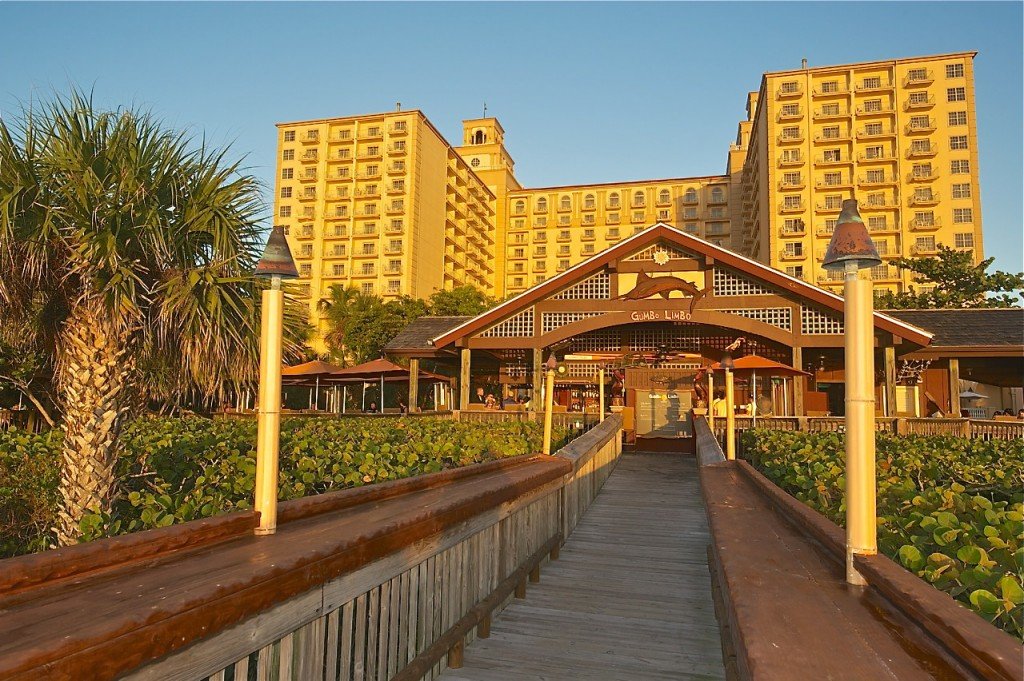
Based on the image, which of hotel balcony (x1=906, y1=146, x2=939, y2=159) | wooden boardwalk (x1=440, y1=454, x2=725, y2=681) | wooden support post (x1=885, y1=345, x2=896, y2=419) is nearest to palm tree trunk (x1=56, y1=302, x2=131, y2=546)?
wooden boardwalk (x1=440, y1=454, x2=725, y2=681)

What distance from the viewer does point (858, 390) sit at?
2.78 m

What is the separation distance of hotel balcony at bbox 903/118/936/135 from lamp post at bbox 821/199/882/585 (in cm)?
6874

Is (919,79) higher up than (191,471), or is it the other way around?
(919,79)

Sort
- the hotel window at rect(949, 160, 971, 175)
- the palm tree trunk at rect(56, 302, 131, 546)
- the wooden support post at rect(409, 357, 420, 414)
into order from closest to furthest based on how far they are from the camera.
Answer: the palm tree trunk at rect(56, 302, 131, 546)
the wooden support post at rect(409, 357, 420, 414)
the hotel window at rect(949, 160, 971, 175)

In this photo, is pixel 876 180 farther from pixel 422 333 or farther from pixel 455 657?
pixel 455 657

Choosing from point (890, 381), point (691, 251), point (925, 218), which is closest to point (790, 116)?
point (925, 218)

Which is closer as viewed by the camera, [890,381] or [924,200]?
[890,381]

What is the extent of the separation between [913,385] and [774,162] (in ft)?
152

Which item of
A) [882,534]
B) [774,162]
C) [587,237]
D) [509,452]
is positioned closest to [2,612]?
[882,534]

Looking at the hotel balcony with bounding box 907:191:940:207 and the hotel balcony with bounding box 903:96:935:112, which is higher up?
the hotel balcony with bounding box 903:96:935:112

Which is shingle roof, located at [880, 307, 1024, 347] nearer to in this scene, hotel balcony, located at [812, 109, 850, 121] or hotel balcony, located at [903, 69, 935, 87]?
hotel balcony, located at [812, 109, 850, 121]

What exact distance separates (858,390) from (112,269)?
5.35 m

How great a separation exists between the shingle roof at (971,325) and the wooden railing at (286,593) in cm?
1841

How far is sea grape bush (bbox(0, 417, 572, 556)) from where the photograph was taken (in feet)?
16.3
